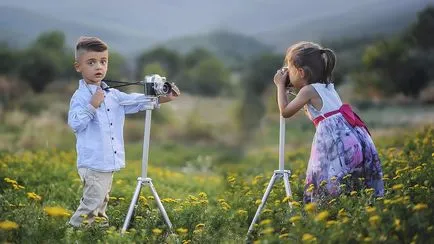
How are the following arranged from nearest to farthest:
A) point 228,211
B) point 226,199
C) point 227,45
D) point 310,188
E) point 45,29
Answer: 1. point 310,188
2. point 228,211
3. point 226,199
4. point 227,45
5. point 45,29

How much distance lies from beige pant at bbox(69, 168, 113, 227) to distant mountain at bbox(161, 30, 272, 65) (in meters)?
13.1

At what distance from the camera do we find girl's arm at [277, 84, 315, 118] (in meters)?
5.30

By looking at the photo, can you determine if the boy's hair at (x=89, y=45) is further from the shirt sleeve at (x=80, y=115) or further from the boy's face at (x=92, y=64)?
the shirt sleeve at (x=80, y=115)

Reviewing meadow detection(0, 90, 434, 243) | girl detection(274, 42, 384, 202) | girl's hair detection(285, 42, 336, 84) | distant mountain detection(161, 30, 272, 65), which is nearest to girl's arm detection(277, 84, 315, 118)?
girl detection(274, 42, 384, 202)

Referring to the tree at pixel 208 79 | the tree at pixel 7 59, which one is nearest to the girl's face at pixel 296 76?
the tree at pixel 208 79

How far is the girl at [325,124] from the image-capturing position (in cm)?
539

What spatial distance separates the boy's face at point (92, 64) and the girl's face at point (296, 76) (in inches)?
56.2

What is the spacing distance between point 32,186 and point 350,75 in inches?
390

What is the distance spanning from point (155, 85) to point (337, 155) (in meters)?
1.49

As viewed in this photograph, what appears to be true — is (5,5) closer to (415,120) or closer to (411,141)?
(415,120)

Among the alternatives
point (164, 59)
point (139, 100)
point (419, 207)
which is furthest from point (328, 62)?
point (164, 59)

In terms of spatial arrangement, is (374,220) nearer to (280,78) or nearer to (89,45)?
(280,78)

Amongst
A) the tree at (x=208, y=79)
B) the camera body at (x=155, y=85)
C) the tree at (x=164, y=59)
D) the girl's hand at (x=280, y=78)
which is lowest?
the camera body at (x=155, y=85)

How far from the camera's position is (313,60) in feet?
17.8
